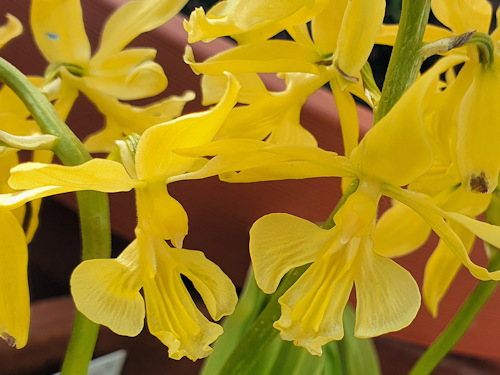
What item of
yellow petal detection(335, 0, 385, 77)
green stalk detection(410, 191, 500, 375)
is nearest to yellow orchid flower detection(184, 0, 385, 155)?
yellow petal detection(335, 0, 385, 77)

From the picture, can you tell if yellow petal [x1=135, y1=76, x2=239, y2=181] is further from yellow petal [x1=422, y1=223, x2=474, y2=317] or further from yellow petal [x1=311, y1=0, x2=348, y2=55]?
yellow petal [x1=422, y1=223, x2=474, y2=317]

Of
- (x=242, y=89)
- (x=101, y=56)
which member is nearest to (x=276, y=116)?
(x=242, y=89)

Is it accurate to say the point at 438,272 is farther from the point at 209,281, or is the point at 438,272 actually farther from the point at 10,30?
the point at 10,30

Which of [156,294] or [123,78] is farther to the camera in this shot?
[123,78]

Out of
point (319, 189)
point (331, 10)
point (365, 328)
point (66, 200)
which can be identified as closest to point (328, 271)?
point (365, 328)

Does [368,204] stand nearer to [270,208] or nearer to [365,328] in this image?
[365,328]

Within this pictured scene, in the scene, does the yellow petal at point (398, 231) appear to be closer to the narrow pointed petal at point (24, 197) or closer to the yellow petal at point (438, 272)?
the yellow petal at point (438, 272)
